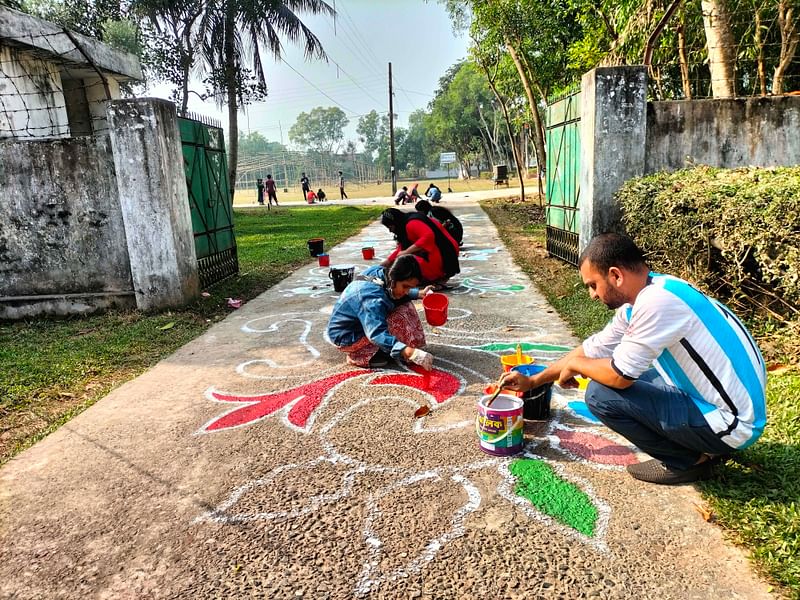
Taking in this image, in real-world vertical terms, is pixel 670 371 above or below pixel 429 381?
above

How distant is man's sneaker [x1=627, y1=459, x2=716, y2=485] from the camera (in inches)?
95.8

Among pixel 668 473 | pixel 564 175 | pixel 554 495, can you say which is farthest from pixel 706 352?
pixel 564 175

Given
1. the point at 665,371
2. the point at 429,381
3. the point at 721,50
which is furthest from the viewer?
the point at 721,50

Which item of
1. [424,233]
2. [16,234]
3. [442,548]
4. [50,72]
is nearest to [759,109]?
[424,233]

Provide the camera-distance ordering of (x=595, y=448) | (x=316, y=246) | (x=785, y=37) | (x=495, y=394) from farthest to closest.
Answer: (x=316, y=246) → (x=785, y=37) → (x=595, y=448) → (x=495, y=394)

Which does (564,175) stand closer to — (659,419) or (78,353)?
(659,419)

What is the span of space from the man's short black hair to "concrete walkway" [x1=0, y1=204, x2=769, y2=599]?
104 centimetres

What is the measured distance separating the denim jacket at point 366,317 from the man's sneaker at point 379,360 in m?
0.13

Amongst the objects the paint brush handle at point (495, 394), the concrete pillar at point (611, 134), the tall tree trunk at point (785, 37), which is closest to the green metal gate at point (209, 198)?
the concrete pillar at point (611, 134)

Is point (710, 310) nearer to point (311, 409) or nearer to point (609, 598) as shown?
point (609, 598)

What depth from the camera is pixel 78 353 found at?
4.88 metres

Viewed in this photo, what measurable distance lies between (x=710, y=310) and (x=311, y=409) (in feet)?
7.65

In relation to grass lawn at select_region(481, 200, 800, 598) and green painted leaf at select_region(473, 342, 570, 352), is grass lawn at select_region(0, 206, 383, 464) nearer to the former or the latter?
Result: green painted leaf at select_region(473, 342, 570, 352)

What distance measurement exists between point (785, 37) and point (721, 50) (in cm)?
179
